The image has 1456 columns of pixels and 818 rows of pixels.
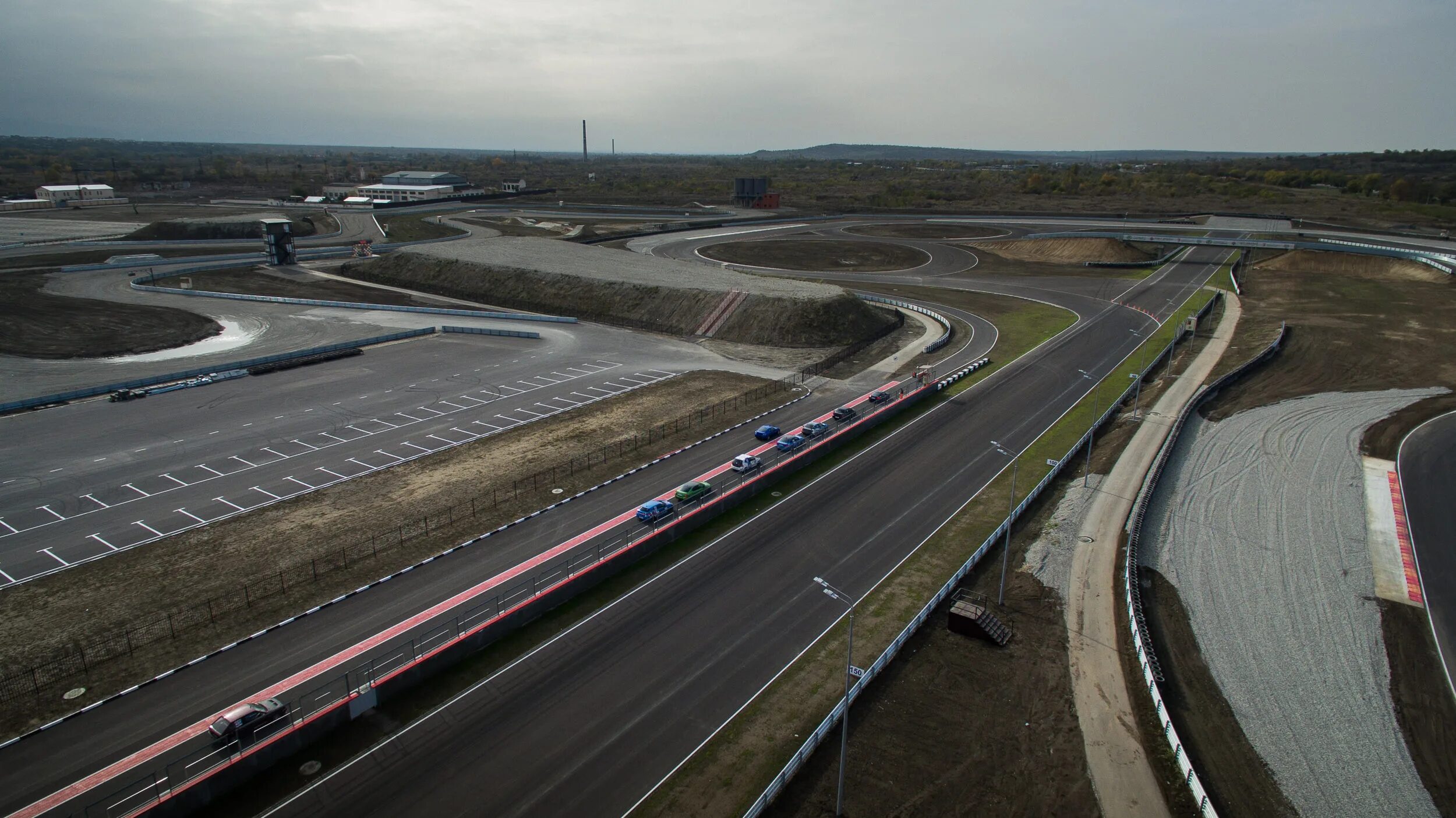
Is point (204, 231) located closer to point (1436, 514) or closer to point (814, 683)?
point (814, 683)

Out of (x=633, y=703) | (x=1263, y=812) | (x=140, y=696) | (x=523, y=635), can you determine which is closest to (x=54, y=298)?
(x=140, y=696)

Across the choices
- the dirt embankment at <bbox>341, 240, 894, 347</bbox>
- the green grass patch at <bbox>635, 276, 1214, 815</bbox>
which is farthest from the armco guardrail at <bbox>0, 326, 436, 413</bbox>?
the green grass patch at <bbox>635, 276, 1214, 815</bbox>

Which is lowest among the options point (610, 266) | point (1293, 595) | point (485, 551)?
point (1293, 595)

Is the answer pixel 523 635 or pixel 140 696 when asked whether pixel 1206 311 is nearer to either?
pixel 523 635

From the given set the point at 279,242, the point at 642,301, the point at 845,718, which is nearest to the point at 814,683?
the point at 845,718

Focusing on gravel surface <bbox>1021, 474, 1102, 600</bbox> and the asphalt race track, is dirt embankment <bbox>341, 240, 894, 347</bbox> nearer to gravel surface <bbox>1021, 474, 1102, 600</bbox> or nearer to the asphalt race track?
gravel surface <bbox>1021, 474, 1102, 600</bbox>

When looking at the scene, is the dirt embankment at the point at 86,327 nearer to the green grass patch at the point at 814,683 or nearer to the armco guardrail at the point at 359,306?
the armco guardrail at the point at 359,306
